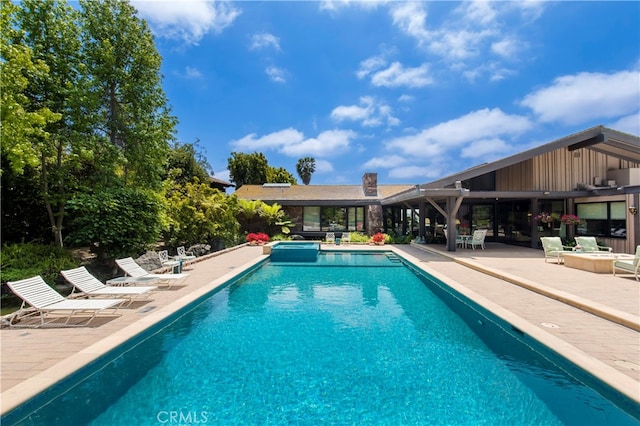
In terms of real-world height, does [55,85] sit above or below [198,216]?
above

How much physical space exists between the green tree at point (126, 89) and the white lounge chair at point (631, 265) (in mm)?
16069

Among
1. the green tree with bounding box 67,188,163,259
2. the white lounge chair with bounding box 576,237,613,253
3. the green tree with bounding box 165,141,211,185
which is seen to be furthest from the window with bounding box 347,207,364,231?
the green tree with bounding box 67,188,163,259

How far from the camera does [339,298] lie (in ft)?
28.2

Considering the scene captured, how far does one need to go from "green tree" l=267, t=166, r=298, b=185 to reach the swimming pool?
1630 inches

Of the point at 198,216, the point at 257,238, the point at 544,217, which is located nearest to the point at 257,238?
the point at 257,238

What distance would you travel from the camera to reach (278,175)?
49.1 metres

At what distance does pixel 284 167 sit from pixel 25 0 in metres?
42.0

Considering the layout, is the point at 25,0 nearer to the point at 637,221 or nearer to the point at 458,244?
the point at 458,244

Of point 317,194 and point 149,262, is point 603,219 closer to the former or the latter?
point 317,194

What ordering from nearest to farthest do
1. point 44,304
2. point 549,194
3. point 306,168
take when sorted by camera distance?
1. point 44,304
2. point 549,194
3. point 306,168

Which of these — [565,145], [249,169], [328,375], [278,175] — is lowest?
[328,375]

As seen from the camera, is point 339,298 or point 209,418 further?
point 339,298

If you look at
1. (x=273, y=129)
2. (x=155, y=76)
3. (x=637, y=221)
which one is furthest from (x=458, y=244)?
(x=273, y=129)

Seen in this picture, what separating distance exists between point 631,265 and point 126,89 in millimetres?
17515
